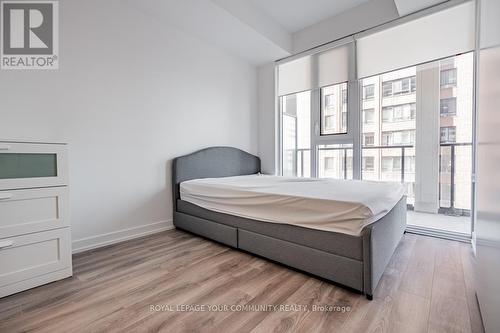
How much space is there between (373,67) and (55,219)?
359 cm

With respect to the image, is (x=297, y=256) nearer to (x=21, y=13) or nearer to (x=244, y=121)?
(x=244, y=121)

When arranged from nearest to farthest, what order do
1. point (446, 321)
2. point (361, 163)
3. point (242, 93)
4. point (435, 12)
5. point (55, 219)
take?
point (446, 321) < point (55, 219) < point (435, 12) < point (361, 163) < point (242, 93)

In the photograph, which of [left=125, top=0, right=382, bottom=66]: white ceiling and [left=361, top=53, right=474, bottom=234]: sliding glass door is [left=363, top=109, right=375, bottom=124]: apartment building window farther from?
[left=125, top=0, right=382, bottom=66]: white ceiling

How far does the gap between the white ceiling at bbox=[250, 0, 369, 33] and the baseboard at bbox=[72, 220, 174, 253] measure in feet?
9.96

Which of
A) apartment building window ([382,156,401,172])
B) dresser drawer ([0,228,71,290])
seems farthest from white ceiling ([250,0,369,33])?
dresser drawer ([0,228,71,290])

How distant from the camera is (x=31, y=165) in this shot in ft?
4.93

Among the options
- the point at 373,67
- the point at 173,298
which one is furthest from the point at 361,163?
the point at 173,298

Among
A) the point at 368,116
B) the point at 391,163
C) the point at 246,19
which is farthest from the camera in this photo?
the point at 391,163

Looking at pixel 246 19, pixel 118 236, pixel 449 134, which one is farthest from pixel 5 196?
pixel 449 134

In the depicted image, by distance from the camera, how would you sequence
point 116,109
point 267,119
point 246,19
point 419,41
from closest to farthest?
point 116,109 < point 419,41 < point 246,19 < point 267,119

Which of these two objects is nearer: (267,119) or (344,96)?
(344,96)

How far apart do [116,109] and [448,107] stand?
13.0ft

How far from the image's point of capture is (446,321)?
3.87 feet

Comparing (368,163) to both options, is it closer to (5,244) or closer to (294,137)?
(294,137)
